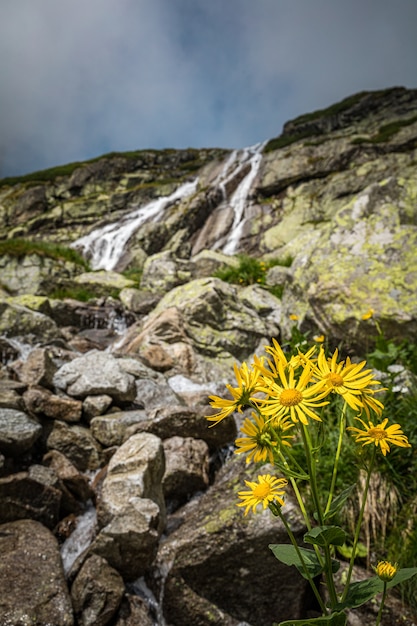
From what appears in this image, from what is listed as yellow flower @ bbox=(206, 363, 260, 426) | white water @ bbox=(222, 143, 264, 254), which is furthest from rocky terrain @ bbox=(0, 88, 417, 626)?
white water @ bbox=(222, 143, 264, 254)

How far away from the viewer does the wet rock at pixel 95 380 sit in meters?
5.15

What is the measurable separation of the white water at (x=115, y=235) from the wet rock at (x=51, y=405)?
840 inches

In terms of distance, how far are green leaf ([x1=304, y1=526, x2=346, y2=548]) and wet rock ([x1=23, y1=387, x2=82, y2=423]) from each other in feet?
13.7

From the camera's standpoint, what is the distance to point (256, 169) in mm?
32781

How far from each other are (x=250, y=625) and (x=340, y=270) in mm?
4840

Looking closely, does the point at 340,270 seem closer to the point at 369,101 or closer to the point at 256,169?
the point at 256,169

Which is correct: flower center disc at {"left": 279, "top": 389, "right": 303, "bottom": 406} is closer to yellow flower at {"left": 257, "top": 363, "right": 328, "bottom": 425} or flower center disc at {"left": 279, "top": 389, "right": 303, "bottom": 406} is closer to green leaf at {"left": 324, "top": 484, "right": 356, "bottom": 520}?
yellow flower at {"left": 257, "top": 363, "right": 328, "bottom": 425}

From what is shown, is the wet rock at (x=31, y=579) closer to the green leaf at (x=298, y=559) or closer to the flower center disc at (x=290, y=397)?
the green leaf at (x=298, y=559)

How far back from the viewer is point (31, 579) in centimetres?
281

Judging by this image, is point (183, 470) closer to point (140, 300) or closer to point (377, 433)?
point (377, 433)

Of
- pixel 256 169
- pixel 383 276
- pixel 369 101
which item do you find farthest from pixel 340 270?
pixel 369 101

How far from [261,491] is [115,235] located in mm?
30461

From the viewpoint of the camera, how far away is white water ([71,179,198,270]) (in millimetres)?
27328

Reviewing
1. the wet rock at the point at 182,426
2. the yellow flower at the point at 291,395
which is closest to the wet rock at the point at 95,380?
the wet rock at the point at 182,426
